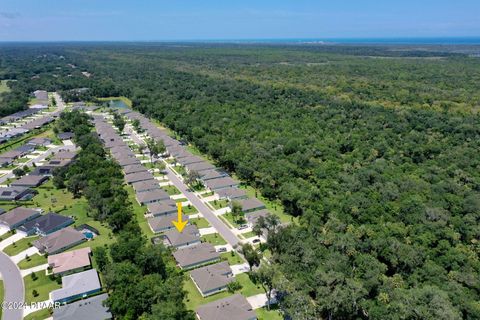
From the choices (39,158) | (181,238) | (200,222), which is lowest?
(200,222)

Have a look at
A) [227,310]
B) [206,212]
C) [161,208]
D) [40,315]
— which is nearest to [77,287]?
[40,315]

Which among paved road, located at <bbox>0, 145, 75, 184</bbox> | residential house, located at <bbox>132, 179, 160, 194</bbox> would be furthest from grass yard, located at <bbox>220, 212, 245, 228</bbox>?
paved road, located at <bbox>0, 145, 75, 184</bbox>

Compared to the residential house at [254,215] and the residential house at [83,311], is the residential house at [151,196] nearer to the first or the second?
the residential house at [254,215]

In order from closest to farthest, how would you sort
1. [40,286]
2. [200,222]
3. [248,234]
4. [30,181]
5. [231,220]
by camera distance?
[40,286]
[248,234]
[200,222]
[231,220]
[30,181]

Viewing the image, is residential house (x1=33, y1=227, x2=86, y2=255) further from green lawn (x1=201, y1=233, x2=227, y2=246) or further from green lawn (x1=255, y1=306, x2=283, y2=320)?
green lawn (x1=255, y1=306, x2=283, y2=320)

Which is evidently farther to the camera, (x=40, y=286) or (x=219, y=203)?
(x=219, y=203)

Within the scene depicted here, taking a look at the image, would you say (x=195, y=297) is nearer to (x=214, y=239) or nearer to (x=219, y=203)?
(x=214, y=239)

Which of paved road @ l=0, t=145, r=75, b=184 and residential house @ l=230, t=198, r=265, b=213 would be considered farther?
paved road @ l=0, t=145, r=75, b=184
